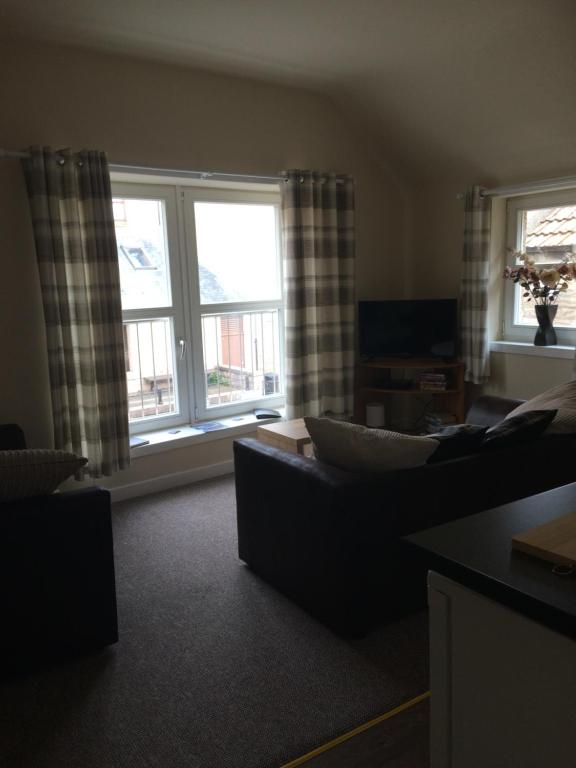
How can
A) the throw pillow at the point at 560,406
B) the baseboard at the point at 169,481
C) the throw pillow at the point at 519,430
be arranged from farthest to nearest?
the baseboard at the point at 169,481 → the throw pillow at the point at 560,406 → the throw pillow at the point at 519,430

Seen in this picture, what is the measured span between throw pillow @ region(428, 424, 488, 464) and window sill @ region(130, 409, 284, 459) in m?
2.24

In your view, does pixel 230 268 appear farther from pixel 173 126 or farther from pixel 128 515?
pixel 128 515

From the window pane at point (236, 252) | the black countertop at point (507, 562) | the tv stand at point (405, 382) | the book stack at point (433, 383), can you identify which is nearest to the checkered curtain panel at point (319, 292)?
the tv stand at point (405, 382)

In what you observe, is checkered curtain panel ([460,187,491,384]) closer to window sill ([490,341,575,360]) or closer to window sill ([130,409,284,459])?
window sill ([490,341,575,360])

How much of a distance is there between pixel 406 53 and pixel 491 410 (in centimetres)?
221

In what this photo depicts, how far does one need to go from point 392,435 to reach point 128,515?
2.08 meters

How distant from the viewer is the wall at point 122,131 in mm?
3455

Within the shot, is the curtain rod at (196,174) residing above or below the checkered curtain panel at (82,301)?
above

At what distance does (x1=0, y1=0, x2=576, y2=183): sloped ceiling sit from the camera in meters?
3.24

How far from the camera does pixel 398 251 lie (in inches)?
209

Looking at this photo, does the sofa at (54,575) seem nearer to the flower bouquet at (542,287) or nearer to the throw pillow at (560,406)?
the throw pillow at (560,406)

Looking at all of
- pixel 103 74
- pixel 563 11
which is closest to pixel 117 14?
pixel 103 74

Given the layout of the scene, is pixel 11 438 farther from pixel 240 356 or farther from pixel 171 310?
pixel 240 356

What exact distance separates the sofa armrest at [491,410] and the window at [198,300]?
1.90 m
